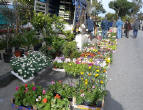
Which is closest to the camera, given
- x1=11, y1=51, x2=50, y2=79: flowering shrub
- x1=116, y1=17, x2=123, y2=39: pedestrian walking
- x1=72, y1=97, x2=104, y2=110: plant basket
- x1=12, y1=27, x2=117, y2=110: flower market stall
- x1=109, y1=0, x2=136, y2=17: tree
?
x1=12, y1=27, x2=117, y2=110: flower market stall

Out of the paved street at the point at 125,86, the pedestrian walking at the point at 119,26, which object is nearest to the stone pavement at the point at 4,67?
the paved street at the point at 125,86

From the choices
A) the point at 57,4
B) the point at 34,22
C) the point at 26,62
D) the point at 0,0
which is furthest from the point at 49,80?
the point at 57,4

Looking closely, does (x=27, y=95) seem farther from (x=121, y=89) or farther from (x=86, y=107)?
(x=121, y=89)

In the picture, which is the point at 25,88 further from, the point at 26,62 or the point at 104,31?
the point at 104,31

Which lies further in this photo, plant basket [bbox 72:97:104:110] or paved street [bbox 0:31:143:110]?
paved street [bbox 0:31:143:110]

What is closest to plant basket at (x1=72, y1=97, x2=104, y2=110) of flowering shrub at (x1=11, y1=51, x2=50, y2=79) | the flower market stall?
the flower market stall

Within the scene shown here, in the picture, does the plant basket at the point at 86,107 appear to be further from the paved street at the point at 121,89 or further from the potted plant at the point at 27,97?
the potted plant at the point at 27,97

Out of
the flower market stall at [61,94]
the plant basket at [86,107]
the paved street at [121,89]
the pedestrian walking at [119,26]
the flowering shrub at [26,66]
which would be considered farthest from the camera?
the pedestrian walking at [119,26]

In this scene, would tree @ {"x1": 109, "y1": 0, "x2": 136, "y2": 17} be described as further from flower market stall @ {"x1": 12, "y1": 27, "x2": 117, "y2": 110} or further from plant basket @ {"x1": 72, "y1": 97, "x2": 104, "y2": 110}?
plant basket @ {"x1": 72, "y1": 97, "x2": 104, "y2": 110}

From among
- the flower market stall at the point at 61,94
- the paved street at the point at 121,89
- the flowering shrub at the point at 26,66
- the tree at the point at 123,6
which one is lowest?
the paved street at the point at 121,89

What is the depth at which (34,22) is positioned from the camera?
7488 millimetres

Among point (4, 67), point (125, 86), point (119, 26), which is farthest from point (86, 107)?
point (119, 26)

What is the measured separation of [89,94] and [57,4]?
1369 cm

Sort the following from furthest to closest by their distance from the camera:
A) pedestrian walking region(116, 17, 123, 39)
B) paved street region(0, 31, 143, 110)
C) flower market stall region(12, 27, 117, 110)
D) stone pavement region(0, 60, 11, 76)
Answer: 1. pedestrian walking region(116, 17, 123, 39)
2. stone pavement region(0, 60, 11, 76)
3. paved street region(0, 31, 143, 110)
4. flower market stall region(12, 27, 117, 110)
